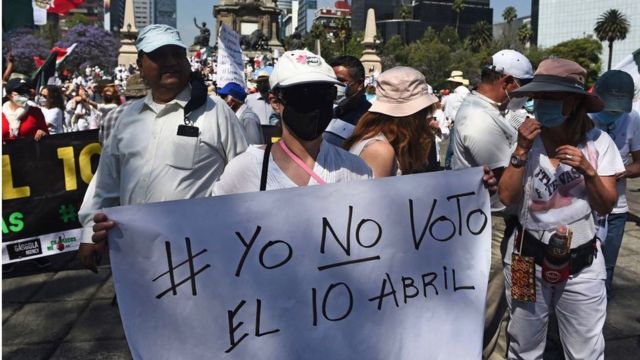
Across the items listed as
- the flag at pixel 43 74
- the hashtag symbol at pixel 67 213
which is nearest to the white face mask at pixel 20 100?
the hashtag symbol at pixel 67 213

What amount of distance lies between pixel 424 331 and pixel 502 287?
1.24 metres

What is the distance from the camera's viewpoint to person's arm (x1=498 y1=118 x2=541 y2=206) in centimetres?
261

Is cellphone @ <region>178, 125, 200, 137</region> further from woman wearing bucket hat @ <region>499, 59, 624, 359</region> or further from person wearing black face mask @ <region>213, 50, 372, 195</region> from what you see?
woman wearing bucket hat @ <region>499, 59, 624, 359</region>

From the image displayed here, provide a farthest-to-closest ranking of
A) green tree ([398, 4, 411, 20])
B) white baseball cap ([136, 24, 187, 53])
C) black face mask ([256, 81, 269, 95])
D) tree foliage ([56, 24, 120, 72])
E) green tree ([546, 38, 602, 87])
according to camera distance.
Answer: green tree ([398, 4, 411, 20]), green tree ([546, 38, 602, 87]), tree foliage ([56, 24, 120, 72]), black face mask ([256, 81, 269, 95]), white baseball cap ([136, 24, 187, 53])

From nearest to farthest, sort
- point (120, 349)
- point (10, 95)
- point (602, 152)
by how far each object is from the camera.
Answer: point (602, 152)
point (120, 349)
point (10, 95)

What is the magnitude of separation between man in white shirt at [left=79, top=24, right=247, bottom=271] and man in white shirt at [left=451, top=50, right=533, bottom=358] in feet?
3.92

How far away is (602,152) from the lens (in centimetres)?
277

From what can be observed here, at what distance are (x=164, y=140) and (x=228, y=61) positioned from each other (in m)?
3.62

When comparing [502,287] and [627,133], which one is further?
[627,133]

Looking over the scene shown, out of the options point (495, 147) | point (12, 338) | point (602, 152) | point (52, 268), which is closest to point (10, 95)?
point (52, 268)

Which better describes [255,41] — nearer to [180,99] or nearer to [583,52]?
[583,52]

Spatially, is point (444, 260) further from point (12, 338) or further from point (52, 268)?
point (52, 268)

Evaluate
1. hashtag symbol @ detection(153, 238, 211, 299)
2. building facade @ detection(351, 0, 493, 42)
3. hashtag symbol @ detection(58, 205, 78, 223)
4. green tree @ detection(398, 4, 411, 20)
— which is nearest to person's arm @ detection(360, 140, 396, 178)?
hashtag symbol @ detection(153, 238, 211, 299)

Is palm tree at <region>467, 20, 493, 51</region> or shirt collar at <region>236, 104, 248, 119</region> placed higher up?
palm tree at <region>467, 20, 493, 51</region>
